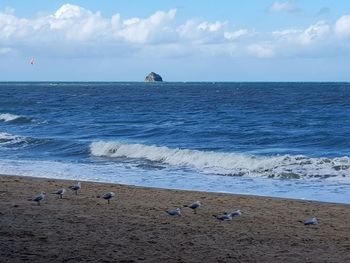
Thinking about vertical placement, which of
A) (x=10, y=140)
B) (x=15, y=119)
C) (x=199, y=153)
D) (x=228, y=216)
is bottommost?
(x=15, y=119)

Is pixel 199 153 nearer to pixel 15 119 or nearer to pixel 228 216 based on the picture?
pixel 228 216

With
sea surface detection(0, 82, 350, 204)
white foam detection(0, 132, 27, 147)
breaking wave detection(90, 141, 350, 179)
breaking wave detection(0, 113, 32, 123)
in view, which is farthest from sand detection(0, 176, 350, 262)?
breaking wave detection(0, 113, 32, 123)

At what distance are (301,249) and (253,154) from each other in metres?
14.8

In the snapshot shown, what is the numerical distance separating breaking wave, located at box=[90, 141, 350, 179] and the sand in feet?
17.3

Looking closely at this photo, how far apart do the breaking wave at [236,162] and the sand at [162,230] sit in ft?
17.3

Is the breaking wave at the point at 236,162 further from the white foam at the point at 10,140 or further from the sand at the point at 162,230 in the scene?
the sand at the point at 162,230

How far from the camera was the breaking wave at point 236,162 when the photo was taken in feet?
62.7

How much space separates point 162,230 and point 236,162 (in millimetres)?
11982

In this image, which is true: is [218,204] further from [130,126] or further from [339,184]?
[130,126]

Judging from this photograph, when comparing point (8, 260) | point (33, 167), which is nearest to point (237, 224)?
point (8, 260)

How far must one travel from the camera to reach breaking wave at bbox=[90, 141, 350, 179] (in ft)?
62.7

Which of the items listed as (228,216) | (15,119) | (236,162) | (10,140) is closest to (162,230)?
(228,216)

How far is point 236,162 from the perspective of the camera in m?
21.7

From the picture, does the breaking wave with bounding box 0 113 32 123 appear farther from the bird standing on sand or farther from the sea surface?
the bird standing on sand
